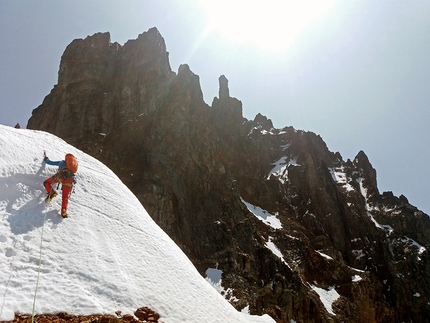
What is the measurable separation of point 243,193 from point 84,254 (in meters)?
75.8

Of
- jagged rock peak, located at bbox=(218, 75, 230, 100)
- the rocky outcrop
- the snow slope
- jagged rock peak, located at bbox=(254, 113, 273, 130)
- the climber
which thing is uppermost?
jagged rock peak, located at bbox=(254, 113, 273, 130)

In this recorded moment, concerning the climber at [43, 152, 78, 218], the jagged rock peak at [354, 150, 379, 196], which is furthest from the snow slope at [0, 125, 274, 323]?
the jagged rock peak at [354, 150, 379, 196]

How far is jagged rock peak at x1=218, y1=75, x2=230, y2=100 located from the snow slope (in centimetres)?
8609

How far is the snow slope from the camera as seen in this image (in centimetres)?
877

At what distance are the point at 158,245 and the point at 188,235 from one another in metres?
45.0

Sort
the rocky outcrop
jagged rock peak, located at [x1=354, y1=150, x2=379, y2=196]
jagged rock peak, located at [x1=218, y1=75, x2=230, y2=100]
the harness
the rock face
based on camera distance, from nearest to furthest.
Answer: the rocky outcrop → the harness → the rock face → jagged rock peak, located at [x1=218, y1=75, x2=230, y2=100] → jagged rock peak, located at [x1=354, y1=150, x2=379, y2=196]

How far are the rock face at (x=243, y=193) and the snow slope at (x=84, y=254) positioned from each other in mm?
34332

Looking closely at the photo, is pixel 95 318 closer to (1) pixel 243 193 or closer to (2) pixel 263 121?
(1) pixel 243 193

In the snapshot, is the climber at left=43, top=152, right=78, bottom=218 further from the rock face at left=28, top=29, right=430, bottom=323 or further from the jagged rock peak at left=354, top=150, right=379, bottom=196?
the jagged rock peak at left=354, top=150, right=379, bottom=196

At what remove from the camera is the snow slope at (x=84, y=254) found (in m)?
8.77

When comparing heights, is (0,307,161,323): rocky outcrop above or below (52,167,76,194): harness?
below

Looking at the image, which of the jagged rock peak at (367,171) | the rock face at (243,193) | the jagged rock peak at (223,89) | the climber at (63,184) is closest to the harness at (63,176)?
the climber at (63,184)

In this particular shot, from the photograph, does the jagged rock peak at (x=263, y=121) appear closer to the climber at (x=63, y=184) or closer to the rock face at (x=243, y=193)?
the rock face at (x=243, y=193)

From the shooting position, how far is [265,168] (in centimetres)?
10162
